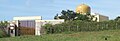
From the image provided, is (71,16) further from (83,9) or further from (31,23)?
(83,9)

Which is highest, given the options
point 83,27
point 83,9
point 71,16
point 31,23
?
point 83,9

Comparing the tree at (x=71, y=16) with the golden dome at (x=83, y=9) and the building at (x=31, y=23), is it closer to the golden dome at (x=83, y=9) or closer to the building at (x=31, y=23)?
the building at (x=31, y=23)

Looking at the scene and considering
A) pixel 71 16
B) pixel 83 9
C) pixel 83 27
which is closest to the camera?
pixel 83 27

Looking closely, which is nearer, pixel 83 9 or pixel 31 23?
pixel 31 23

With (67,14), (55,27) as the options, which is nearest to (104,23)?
(55,27)

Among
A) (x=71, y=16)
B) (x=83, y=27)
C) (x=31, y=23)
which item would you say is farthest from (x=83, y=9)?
(x=83, y=27)

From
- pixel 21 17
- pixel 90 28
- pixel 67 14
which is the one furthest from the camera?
pixel 21 17

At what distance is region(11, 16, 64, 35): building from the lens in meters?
49.1

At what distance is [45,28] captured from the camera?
43.1 meters

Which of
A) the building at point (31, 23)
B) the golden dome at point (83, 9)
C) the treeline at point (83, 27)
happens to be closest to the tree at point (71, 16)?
the building at point (31, 23)

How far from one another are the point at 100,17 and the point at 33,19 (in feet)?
42.2

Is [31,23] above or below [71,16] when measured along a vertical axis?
below

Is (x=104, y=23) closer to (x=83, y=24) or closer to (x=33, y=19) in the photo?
(x=83, y=24)

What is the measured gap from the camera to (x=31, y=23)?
57.2m
